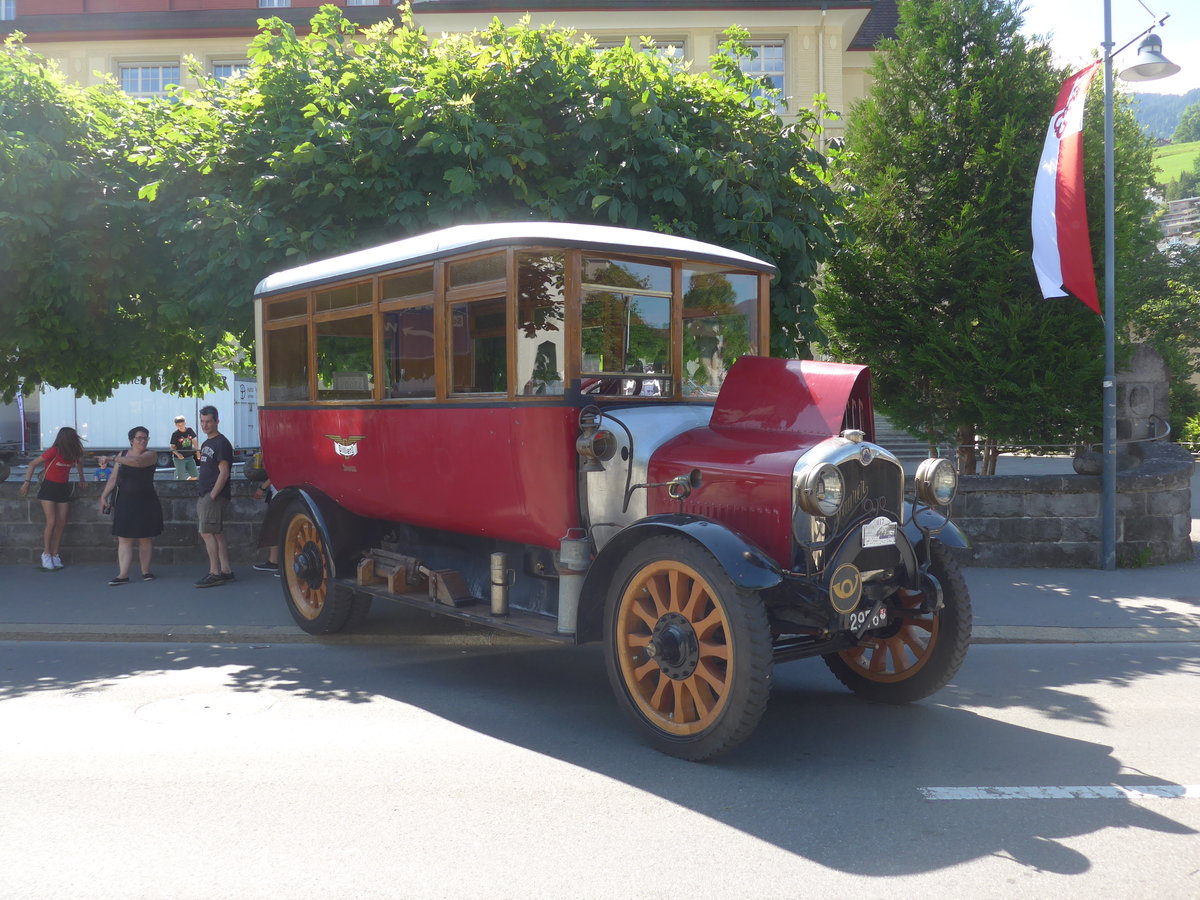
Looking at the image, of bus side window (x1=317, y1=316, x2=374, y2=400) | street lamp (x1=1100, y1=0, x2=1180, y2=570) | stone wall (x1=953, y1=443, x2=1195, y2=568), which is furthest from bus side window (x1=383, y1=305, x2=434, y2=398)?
street lamp (x1=1100, y1=0, x2=1180, y2=570)

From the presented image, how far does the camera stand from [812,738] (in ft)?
17.7

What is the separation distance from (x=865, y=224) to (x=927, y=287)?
1.14 meters

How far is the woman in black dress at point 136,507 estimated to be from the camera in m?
10.6

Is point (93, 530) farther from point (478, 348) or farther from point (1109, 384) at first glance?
point (1109, 384)

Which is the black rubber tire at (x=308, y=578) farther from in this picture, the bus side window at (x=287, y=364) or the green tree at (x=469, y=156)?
the green tree at (x=469, y=156)

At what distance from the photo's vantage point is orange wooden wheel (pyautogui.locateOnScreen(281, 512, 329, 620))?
802 cm

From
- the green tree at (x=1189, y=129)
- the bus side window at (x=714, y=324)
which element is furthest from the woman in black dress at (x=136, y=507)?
the green tree at (x=1189, y=129)

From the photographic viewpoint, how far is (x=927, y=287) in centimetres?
1251

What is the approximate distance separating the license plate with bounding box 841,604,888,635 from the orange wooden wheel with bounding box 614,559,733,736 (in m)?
0.60

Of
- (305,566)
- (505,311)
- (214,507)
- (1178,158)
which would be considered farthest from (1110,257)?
(1178,158)

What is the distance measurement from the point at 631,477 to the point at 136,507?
6.87 meters

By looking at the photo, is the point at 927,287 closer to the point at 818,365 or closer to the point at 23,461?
the point at 818,365

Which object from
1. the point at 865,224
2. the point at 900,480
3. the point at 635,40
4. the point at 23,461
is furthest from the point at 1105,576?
the point at 23,461

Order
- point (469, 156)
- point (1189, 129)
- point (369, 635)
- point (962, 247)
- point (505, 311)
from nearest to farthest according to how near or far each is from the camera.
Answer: point (505, 311)
point (369, 635)
point (469, 156)
point (962, 247)
point (1189, 129)
